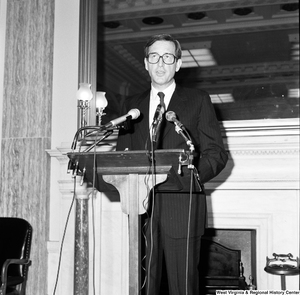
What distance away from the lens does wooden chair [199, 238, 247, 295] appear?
3.58m

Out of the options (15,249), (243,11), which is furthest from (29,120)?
(243,11)

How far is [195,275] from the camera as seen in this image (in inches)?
86.0

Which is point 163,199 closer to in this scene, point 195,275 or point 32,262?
point 195,275

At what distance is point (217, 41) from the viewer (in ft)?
19.7

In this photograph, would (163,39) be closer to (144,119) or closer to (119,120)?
(144,119)

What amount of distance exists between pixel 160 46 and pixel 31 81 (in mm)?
1766

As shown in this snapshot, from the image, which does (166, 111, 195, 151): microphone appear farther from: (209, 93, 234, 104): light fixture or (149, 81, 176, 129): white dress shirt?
(209, 93, 234, 104): light fixture

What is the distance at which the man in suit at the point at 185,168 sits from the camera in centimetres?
215

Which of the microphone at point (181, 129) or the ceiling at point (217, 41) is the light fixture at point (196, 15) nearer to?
the ceiling at point (217, 41)

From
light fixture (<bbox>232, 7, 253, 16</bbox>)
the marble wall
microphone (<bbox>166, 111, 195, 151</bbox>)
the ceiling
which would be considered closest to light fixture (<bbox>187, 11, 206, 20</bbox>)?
the ceiling

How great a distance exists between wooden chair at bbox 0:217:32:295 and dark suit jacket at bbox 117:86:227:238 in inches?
52.3

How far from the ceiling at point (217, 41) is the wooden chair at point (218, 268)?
47.7 inches

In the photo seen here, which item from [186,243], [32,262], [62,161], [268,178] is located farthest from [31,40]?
[186,243]

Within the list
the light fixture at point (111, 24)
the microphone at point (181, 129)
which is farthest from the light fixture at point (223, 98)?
the microphone at point (181, 129)
